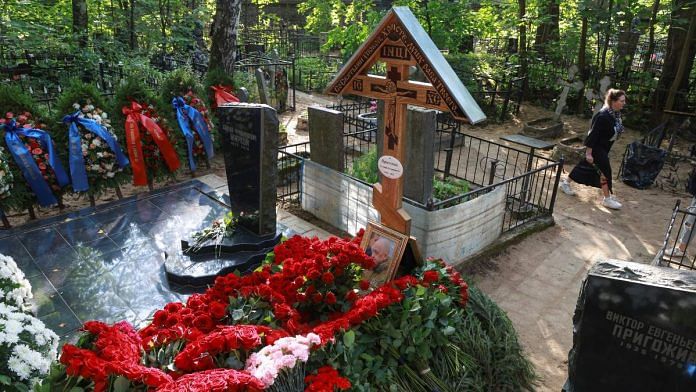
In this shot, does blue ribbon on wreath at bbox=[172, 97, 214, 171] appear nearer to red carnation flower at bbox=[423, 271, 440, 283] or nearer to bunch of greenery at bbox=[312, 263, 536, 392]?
bunch of greenery at bbox=[312, 263, 536, 392]

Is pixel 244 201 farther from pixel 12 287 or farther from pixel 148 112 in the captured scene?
pixel 148 112

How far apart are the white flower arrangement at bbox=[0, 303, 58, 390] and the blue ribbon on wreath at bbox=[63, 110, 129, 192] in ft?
12.0

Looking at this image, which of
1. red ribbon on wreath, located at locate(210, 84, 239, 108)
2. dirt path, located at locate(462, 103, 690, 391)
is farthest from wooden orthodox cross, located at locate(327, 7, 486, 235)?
red ribbon on wreath, located at locate(210, 84, 239, 108)

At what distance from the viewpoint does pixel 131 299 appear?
4.48m

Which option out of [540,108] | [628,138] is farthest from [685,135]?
[540,108]

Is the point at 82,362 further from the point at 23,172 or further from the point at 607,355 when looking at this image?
the point at 23,172

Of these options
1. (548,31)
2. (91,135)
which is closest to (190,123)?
(91,135)

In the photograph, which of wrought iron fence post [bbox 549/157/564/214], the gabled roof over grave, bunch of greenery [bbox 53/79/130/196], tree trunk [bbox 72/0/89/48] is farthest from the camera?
tree trunk [bbox 72/0/89/48]

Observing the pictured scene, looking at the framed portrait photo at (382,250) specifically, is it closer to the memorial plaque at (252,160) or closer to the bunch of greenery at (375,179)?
the memorial plaque at (252,160)

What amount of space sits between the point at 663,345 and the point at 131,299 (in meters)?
4.15

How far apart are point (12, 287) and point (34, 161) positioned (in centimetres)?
304

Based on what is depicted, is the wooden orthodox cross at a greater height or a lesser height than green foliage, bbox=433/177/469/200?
greater

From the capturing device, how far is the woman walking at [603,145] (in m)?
7.05

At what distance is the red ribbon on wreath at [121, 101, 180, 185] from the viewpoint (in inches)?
264
